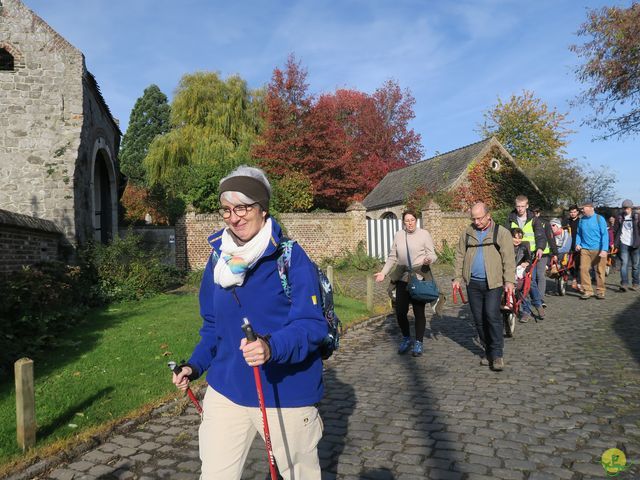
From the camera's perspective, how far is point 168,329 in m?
8.70

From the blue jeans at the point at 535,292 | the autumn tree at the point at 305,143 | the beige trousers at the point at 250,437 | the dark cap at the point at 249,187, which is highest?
the autumn tree at the point at 305,143

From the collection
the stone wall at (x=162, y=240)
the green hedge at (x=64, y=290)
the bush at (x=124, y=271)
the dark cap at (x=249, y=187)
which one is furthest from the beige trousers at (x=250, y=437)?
the stone wall at (x=162, y=240)

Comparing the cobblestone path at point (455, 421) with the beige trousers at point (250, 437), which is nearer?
the beige trousers at point (250, 437)

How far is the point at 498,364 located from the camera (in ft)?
19.8

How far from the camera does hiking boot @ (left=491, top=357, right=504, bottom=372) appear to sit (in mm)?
6027

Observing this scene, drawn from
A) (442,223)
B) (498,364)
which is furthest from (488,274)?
(442,223)

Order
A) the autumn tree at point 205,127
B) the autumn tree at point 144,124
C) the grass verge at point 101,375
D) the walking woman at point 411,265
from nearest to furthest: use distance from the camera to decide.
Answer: the grass verge at point 101,375 → the walking woman at point 411,265 → the autumn tree at point 205,127 → the autumn tree at point 144,124

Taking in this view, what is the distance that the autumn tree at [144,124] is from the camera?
53.4m

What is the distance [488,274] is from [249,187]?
440cm

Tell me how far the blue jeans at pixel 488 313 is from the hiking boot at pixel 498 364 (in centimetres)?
5

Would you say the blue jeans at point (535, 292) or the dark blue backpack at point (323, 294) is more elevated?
the dark blue backpack at point (323, 294)

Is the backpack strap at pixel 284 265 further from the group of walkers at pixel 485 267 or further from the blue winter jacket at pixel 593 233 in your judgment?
the blue winter jacket at pixel 593 233

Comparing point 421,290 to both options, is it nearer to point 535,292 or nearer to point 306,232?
point 535,292

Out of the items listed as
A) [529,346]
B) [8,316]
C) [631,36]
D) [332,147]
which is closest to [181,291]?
[8,316]
